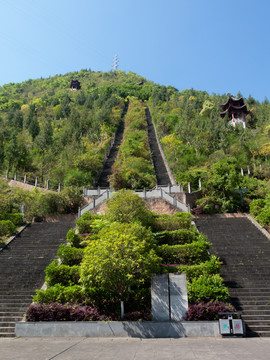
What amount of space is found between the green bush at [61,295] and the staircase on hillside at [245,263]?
252 inches

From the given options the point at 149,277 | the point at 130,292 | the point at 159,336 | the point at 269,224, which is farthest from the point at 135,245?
the point at 269,224

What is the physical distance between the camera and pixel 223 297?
10.3 meters

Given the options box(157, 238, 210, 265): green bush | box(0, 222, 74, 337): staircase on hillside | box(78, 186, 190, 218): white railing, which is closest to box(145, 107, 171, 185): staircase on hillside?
box(78, 186, 190, 218): white railing

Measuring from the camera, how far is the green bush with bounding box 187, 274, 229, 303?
10359 mm

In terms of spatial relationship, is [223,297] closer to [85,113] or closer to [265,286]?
[265,286]

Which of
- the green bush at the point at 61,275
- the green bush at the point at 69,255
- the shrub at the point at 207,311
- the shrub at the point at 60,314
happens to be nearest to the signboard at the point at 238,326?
the shrub at the point at 207,311

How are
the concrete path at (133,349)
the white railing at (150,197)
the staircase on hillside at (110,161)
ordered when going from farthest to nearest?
the staircase on hillside at (110,161), the white railing at (150,197), the concrete path at (133,349)

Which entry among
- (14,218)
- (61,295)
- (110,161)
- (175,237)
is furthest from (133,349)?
(110,161)

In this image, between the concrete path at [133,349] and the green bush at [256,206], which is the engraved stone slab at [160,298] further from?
the green bush at [256,206]

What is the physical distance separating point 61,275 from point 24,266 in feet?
13.7

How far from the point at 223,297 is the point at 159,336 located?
9.15ft

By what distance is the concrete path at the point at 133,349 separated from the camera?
671cm

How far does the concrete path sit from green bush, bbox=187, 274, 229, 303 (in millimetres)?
1534

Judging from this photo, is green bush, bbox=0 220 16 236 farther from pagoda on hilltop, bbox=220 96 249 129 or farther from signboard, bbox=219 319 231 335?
pagoda on hilltop, bbox=220 96 249 129
